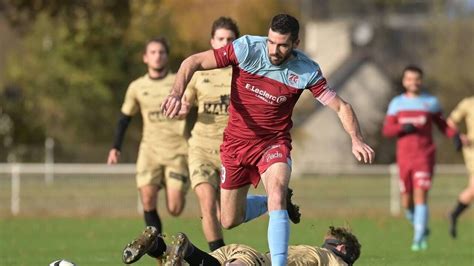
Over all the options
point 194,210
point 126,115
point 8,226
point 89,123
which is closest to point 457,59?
point 89,123

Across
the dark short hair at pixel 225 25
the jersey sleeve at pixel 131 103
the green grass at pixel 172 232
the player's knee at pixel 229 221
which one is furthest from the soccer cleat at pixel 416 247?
the player's knee at pixel 229 221

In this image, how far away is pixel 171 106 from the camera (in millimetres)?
10094

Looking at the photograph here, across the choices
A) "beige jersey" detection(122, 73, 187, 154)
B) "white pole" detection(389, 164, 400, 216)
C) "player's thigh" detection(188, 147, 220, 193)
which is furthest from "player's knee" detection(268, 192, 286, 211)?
"white pole" detection(389, 164, 400, 216)

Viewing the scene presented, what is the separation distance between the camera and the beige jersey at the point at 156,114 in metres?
15.3

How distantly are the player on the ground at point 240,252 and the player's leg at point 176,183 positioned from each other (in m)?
4.26

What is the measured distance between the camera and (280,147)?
11.2m

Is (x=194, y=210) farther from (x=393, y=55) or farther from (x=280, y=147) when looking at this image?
(x=393, y=55)

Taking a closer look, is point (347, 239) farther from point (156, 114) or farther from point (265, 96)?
→ point (156, 114)

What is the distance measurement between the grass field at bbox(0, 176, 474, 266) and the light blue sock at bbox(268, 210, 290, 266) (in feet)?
7.59

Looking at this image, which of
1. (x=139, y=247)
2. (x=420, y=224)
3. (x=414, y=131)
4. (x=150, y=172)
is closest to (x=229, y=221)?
(x=139, y=247)

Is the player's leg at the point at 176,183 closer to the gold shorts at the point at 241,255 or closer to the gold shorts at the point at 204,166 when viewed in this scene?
the gold shorts at the point at 204,166

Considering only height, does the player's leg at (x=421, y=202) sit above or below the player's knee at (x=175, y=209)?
below

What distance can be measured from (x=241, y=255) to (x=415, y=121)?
27.7 ft

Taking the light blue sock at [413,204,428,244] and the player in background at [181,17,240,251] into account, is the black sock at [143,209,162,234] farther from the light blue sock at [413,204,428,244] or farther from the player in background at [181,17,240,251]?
the light blue sock at [413,204,428,244]
